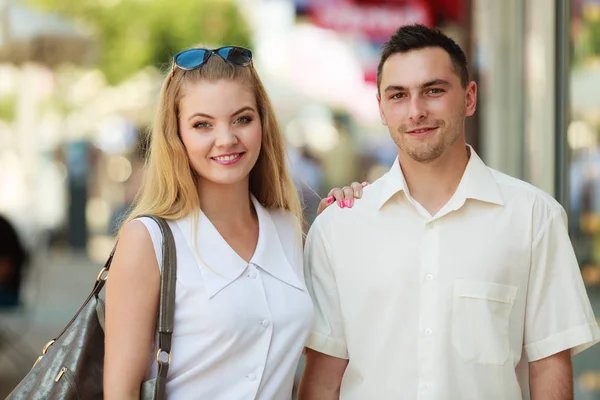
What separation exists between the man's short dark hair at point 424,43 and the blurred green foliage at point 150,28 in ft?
63.8

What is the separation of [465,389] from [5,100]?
28453mm

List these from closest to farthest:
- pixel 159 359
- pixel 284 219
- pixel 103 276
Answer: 1. pixel 159 359
2. pixel 103 276
3. pixel 284 219

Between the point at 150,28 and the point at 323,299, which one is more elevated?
the point at 150,28

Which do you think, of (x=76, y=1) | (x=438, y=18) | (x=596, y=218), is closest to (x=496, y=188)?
(x=596, y=218)

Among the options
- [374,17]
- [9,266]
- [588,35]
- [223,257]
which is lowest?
[9,266]

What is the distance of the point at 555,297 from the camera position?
2781 mm

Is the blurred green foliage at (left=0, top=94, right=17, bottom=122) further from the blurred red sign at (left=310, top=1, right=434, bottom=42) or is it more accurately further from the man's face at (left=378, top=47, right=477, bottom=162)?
the man's face at (left=378, top=47, right=477, bottom=162)

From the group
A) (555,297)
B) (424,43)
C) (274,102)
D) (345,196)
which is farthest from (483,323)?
(274,102)

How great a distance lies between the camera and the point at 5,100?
29062mm

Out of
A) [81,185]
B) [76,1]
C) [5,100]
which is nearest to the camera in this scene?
[81,185]

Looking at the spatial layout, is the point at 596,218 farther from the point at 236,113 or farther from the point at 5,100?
the point at 5,100

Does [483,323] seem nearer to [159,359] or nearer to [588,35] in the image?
[159,359]

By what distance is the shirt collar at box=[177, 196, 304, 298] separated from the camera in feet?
8.87

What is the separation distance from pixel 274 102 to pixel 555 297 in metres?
11.4
